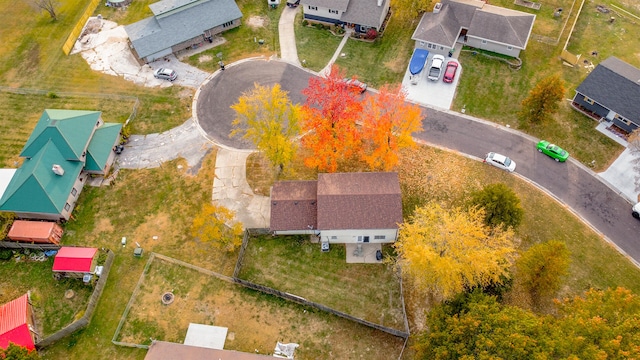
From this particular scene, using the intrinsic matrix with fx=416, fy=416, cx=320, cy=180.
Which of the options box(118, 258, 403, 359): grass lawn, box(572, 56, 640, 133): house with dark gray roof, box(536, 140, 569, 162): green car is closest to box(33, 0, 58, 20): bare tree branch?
box(118, 258, 403, 359): grass lawn

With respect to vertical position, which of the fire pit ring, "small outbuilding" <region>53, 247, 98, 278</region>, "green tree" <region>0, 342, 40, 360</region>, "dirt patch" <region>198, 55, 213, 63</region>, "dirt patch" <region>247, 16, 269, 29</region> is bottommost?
the fire pit ring

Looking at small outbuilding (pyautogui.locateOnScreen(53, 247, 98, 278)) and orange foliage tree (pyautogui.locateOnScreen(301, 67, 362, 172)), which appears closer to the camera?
small outbuilding (pyautogui.locateOnScreen(53, 247, 98, 278))

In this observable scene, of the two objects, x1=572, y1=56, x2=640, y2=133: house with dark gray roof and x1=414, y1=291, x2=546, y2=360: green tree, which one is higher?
x1=572, y1=56, x2=640, y2=133: house with dark gray roof

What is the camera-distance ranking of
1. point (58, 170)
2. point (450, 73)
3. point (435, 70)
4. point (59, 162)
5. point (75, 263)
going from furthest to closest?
point (435, 70) → point (450, 73) → point (59, 162) → point (58, 170) → point (75, 263)

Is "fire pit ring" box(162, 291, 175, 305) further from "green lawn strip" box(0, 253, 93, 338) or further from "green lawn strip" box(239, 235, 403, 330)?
"green lawn strip" box(0, 253, 93, 338)

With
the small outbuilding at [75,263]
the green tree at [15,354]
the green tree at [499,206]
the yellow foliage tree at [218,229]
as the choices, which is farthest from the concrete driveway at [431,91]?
the green tree at [15,354]

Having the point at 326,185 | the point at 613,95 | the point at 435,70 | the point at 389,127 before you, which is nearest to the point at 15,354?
the point at 326,185

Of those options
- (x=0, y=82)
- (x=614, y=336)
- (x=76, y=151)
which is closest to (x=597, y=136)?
(x=614, y=336)

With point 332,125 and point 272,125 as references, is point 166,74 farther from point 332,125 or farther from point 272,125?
point 332,125

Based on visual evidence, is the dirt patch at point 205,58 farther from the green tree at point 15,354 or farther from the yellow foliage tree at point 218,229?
the green tree at point 15,354
